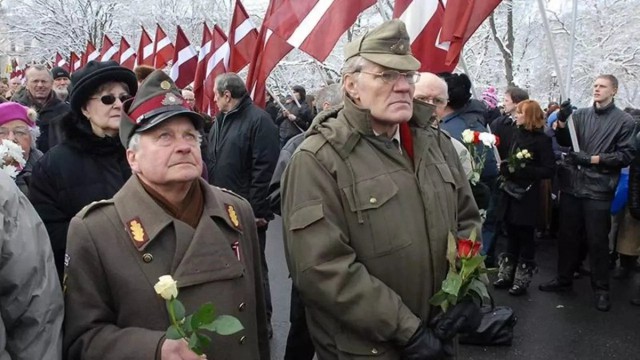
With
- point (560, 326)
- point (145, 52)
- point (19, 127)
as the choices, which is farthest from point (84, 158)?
point (145, 52)

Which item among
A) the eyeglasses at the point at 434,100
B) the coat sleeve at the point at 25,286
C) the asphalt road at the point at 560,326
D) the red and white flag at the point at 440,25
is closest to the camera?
the coat sleeve at the point at 25,286

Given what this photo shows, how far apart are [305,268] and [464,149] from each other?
6.71 feet

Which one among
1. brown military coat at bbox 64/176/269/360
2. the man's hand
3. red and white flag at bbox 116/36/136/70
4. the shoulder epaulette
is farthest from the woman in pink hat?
red and white flag at bbox 116/36/136/70

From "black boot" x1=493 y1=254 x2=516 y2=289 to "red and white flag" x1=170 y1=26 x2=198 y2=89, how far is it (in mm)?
5206

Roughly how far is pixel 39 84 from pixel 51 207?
3.91 m

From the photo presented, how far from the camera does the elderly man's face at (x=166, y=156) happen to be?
221 cm

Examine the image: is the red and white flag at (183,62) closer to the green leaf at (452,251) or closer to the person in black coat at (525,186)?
the person in black coat at (525,186)

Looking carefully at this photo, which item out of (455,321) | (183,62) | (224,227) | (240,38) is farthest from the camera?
(183,62)

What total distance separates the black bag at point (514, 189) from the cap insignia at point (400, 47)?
149 inches

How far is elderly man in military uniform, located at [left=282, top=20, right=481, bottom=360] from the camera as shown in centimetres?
248

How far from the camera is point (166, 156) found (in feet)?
7.23

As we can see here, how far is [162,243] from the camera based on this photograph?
216 cm

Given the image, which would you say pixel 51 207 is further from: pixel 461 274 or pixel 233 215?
pixel 461 274

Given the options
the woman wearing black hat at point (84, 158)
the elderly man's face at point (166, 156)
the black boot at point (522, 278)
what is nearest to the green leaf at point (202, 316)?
the elderly man's face at point (166, 156)
